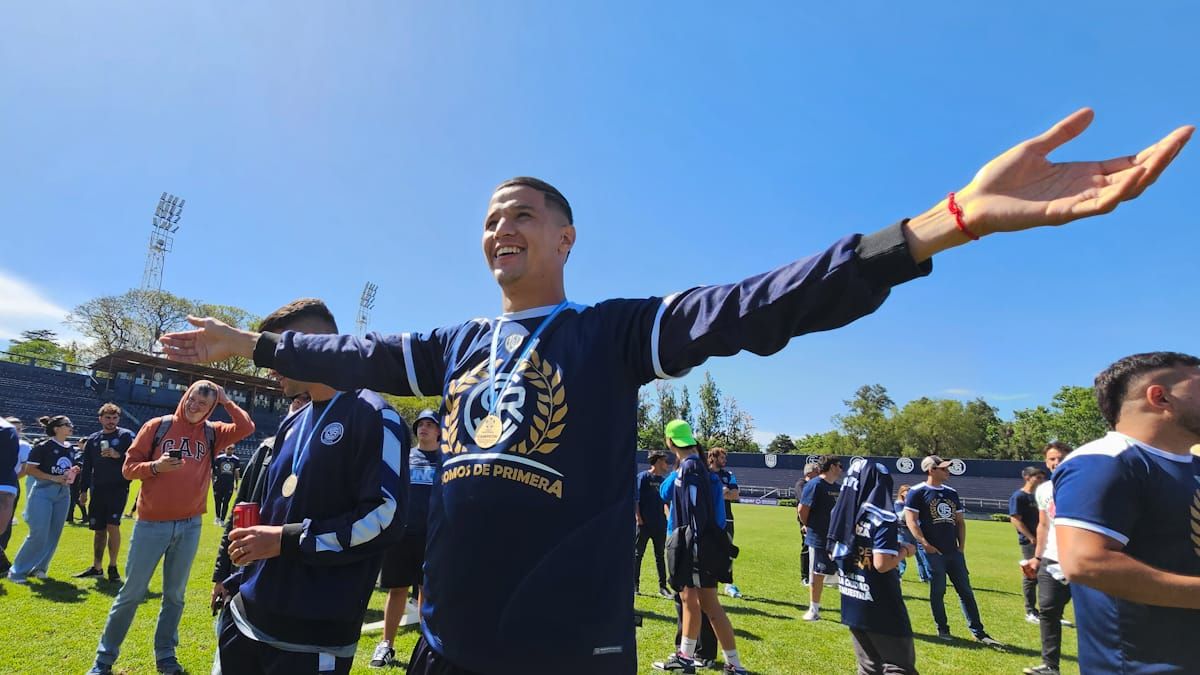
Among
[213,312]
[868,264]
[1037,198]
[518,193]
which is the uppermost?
[213,312]

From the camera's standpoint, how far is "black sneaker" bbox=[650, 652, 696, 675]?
645 cm

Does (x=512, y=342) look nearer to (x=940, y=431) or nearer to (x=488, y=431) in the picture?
(x=488, y=431)

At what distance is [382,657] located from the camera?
5852 millimetres

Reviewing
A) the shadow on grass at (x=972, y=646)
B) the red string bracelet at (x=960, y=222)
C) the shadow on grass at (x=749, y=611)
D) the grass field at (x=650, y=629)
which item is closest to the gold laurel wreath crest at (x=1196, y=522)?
the red string bracelet at (x=960, y=222)

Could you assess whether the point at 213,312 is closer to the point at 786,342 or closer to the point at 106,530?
the point at 106,530

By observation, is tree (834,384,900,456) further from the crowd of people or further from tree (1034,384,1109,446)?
the crowd of people

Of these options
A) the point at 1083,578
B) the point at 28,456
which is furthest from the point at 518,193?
the point at 28,456

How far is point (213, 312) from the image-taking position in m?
55.0

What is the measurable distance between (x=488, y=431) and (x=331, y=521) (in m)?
1.42

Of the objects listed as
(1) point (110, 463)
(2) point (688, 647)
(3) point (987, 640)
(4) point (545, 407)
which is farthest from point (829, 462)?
(1) point (110, 463)

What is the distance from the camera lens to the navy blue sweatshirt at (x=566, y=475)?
4.94 ft

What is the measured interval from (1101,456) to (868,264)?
7.96 ft

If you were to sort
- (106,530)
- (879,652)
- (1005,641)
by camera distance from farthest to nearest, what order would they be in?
(106,530) < (1005,641) < (879,652)

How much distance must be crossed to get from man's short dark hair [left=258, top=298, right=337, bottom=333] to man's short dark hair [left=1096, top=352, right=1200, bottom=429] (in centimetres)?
424
